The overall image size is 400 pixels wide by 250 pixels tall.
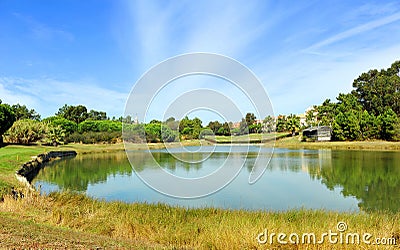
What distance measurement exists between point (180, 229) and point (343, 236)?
3544mm

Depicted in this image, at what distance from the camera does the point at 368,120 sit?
167 feet


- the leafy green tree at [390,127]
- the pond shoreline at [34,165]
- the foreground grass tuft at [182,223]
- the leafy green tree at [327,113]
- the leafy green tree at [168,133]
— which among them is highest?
the leafy green tree at [327,113]

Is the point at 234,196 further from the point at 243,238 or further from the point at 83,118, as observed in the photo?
the point at 83,118

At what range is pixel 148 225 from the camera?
25.9 feet

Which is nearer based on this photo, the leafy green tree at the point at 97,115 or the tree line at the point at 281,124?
the tree line at the point at 281,124

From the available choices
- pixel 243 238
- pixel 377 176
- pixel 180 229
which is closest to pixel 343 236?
pixel 243 238

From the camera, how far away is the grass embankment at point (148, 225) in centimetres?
595

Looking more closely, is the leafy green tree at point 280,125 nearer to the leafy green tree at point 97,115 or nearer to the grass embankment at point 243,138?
the grass embankment at point 243,138

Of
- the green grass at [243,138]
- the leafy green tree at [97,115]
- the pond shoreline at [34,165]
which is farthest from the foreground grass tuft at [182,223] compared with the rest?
the leafy green tree at [97,115]

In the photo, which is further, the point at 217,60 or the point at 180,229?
the point at 217,60

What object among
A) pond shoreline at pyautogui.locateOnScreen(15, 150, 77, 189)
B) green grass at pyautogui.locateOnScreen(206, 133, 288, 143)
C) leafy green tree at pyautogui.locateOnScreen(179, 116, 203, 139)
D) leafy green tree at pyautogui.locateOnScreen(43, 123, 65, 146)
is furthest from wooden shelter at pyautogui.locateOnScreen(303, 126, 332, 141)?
leafy green tree at pyautogui.locateOnScreen(43, 123, 65, 146)

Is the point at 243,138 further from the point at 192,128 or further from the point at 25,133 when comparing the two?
the point at 25,133

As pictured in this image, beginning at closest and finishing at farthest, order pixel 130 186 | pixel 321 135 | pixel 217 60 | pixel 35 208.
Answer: pixel 35 208, pixel 217 60, pixel 130 186, pixel 321 135

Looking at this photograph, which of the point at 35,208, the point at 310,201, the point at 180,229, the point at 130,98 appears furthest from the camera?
the point at 310,201
